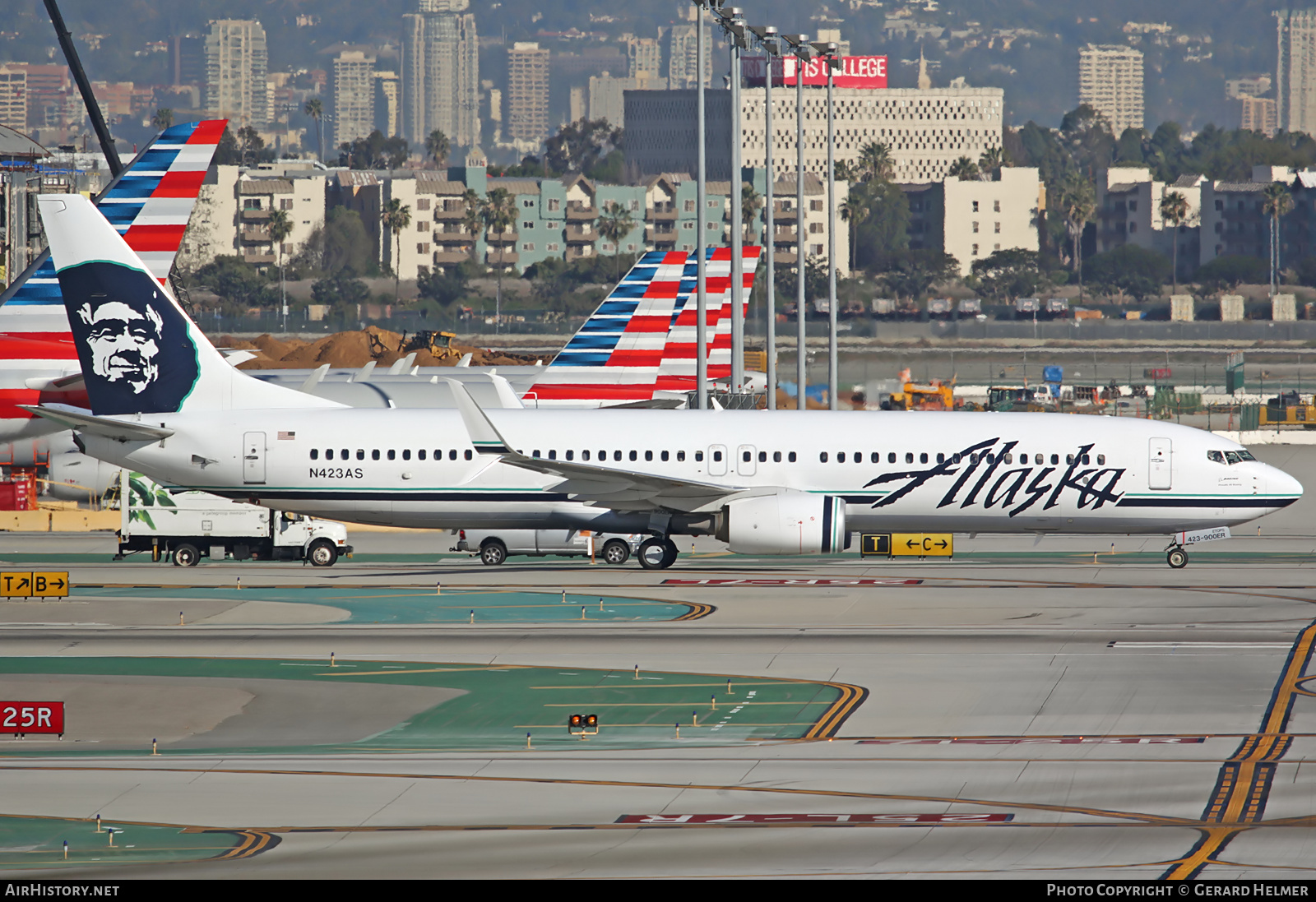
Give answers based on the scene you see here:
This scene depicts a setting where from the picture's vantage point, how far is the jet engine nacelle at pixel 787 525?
42344mm

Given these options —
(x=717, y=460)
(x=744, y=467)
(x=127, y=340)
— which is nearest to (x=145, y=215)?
(x=127, y=340)

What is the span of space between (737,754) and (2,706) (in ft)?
38.1

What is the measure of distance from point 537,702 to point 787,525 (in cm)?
1536

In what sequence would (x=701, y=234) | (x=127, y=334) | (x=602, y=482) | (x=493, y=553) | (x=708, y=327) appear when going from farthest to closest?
1. (x=708, y=327)
2. (x=701, y=234)
3. (x=493, y=553)
4. (x=127, y=334)
5. (x=602, y=482)

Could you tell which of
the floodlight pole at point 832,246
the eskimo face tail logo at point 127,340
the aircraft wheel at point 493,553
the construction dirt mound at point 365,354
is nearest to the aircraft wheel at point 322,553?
the aircraft wheel at point 493,553

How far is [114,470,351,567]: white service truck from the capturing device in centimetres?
4669

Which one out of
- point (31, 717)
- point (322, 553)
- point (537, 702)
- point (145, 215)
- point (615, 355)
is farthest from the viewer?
point (615, 355)

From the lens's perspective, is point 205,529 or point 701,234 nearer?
point 205,529

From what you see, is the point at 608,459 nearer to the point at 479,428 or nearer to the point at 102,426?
the point at 479,428

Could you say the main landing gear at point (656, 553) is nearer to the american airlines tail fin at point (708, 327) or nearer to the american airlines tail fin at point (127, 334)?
the american airlines tail fin at point (127, 334)

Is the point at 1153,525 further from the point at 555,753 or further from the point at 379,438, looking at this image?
the point at 555,753

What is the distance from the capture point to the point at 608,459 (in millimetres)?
44094

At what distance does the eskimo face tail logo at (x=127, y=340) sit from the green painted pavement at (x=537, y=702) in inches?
542

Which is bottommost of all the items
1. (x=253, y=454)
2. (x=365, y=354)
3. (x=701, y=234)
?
(x=253, y=454)
